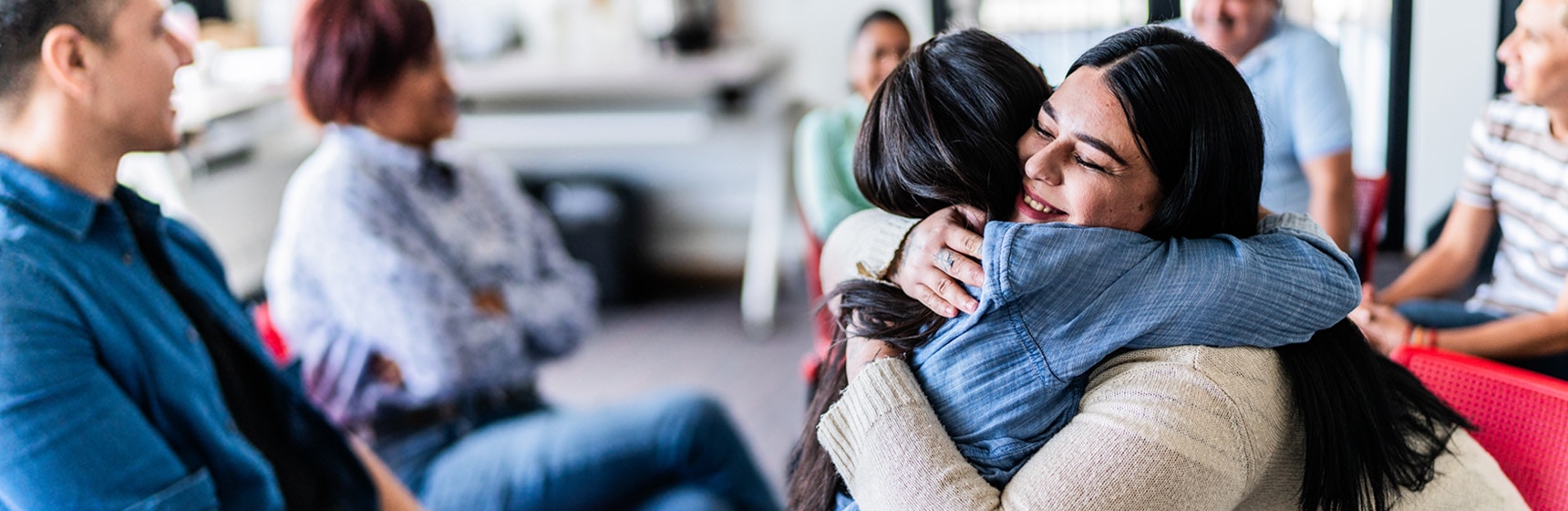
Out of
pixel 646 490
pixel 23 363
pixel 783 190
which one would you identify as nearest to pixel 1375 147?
pixel 783 190

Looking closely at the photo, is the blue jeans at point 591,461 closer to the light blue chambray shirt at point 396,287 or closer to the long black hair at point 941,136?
the light blue chambray shirt at point 396,287

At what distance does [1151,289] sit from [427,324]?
125cm

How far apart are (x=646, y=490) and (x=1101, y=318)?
3.57ft

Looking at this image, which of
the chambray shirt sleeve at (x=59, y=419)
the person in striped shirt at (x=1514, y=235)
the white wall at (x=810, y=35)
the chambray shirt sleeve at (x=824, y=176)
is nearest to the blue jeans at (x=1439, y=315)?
the person in striped shirt at (x=1514, y=235)

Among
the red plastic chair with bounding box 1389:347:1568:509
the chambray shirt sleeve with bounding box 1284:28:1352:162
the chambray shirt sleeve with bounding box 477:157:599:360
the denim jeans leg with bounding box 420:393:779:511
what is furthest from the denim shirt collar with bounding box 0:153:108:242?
the chambray shirt sleeve with bounding box 1284:28:1352:162

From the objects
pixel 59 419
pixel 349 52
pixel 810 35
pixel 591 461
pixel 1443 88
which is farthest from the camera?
pixel 810 35

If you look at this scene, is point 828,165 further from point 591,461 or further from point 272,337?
point 272,337

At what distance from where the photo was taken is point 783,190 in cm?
390

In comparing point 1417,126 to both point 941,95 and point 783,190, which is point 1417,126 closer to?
point 783,190

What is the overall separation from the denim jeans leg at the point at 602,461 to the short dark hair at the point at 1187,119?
1037 mm

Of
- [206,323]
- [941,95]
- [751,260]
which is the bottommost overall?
[751,260]

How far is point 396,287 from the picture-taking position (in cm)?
181

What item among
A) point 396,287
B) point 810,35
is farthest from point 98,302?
point 810,35

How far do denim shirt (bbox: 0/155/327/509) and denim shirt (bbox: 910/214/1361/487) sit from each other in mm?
889
